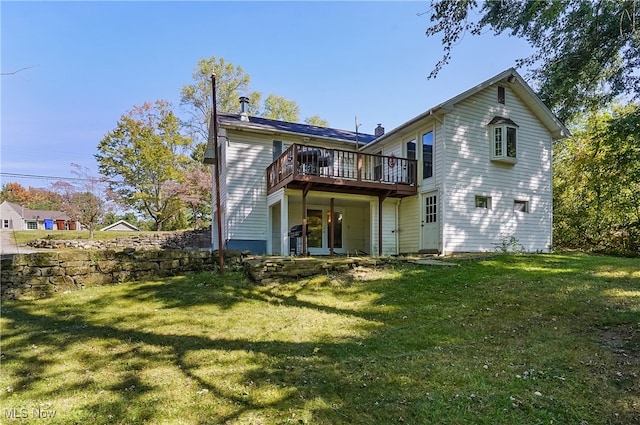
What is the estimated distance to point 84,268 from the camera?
8195mm

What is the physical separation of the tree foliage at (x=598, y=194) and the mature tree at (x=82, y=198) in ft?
83.3

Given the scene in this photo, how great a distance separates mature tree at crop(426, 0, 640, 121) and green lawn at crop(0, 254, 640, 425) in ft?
19.0

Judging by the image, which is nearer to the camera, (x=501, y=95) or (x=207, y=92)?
(x=501, y=95)

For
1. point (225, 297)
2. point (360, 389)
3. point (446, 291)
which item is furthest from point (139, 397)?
point (446, 291)

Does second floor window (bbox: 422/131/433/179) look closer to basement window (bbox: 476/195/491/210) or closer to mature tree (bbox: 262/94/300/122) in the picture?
basement window (bbox: 476/195/491/210)

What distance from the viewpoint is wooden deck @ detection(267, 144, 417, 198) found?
34.4 feet

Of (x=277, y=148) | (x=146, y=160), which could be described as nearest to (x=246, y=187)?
(x=277, y=148)

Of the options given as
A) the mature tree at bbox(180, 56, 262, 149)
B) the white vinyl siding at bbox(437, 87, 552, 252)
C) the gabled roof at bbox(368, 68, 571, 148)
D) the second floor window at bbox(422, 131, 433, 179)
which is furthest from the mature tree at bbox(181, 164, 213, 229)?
the white vinyl siding at bbox(437, 87, 552, 252)

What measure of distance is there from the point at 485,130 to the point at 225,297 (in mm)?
9786

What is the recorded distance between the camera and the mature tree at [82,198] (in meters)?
21.9

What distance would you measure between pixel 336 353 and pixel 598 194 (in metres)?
14.1

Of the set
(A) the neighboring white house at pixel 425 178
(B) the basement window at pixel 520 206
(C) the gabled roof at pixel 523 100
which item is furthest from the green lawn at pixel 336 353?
(C) the gabled roof at pixel 523 100

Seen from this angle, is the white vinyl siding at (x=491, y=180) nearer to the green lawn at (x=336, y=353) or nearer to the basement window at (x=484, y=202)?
the basement window at (x=484, y=202)

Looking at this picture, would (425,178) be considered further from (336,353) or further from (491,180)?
(336,353)
